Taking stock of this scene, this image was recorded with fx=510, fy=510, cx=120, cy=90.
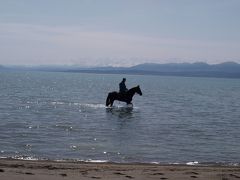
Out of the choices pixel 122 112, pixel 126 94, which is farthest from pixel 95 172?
pixel 126 94

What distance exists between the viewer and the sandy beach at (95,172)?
12102mm

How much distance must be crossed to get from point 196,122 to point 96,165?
17.8 m

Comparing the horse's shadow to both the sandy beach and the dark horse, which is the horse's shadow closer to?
the dark horse

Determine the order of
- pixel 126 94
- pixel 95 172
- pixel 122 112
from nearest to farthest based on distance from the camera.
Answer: pixel 95 172 → pixel 122 112 → pixel 126 94

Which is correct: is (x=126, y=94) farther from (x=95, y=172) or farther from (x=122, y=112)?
(x=95, y=172)

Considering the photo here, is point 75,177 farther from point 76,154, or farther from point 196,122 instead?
point 196,122

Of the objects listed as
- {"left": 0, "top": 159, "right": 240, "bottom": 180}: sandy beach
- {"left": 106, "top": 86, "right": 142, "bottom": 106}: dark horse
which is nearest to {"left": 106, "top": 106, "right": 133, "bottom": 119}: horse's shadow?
{"left": 106, "top": 86, "right": 142, "bottom": 106}: dark horse

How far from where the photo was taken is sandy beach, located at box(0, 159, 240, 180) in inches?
476

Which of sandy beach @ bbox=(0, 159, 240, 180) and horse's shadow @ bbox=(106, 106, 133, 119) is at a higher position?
sandy beach @ bbox=(0, 159, 240, 180)

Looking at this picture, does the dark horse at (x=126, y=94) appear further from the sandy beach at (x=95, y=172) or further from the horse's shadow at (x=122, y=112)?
the sandy beach at (x=95, y=172)

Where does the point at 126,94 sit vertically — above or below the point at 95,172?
above

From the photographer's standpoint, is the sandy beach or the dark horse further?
the dark horse

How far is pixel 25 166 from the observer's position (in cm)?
1388

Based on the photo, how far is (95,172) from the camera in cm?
1327
